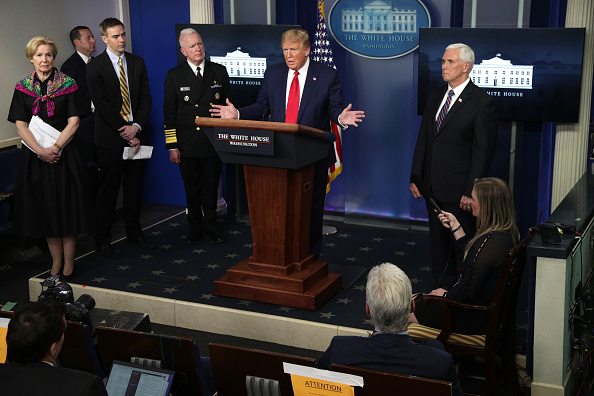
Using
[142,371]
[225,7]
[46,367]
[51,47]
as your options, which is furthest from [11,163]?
[46,367]

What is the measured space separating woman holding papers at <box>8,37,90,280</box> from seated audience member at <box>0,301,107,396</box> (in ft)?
8.75

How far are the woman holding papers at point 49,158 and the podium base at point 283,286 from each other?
3.75ft

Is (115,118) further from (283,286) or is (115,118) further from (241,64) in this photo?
(283,286)

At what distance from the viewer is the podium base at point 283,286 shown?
4.65m

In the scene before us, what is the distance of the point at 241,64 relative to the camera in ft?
21.4

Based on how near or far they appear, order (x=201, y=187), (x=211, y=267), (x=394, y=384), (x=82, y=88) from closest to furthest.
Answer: (x=394, y=384)
(x=211, y=267)
(x=201, y=187)
(x=82, y=88)

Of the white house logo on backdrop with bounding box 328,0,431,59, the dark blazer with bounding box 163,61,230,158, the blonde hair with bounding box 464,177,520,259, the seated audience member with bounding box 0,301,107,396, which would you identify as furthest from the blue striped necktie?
the seated audience member with bounding box 0,301,107,396

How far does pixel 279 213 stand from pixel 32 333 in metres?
2.34

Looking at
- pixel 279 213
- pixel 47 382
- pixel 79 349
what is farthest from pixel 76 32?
pixel 47 382

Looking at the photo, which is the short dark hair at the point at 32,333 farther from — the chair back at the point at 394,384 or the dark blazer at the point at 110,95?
the dark blazer at the point at 110,95

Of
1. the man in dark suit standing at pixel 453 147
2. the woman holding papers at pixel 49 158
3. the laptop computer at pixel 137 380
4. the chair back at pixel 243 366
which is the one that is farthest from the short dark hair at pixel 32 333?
the woman holding papers at pixel 49 158

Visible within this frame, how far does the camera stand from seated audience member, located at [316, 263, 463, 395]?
8.32ft

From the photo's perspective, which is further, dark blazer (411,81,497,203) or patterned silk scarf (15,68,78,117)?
patterned silk scarf (15,68,78,117)

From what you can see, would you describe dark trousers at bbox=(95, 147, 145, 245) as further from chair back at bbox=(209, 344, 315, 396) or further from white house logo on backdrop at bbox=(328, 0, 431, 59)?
chair back at bbox=(209, 344, 315, 396)
